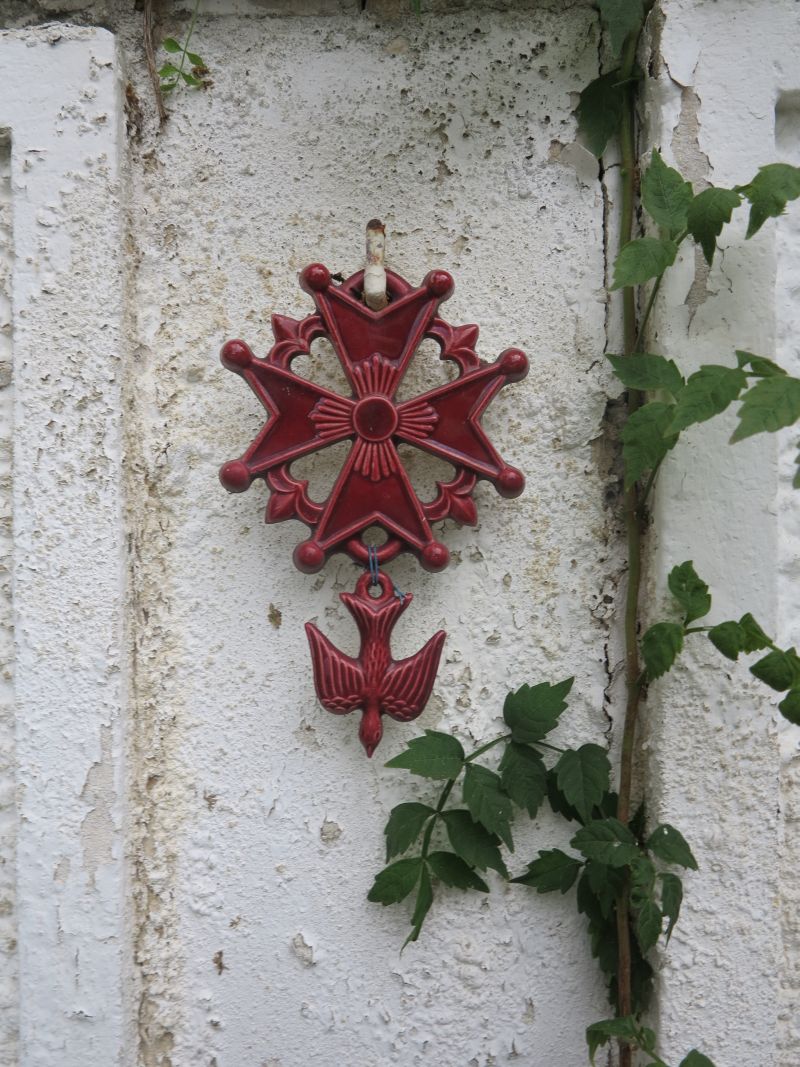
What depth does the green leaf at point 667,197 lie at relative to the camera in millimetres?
1009

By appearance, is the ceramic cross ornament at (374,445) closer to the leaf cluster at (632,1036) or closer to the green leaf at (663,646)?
the green leaf at (663,646)

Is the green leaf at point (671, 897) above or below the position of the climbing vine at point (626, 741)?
below

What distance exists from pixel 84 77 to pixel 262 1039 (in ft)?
4.26

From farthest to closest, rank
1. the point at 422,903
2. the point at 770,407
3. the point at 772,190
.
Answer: the point at 422,903 < the point at 772,190 < the point at 770,407

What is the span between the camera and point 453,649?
3.76ft

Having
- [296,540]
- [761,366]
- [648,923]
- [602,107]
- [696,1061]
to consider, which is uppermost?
[602,107]

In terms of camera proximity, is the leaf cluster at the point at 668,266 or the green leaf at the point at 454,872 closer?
the leaf cluster at the point at 668,266

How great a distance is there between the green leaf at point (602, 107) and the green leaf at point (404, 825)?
926 mm

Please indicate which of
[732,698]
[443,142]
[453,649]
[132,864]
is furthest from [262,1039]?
[443,142]

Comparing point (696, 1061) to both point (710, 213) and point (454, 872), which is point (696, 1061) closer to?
point (454, 872)

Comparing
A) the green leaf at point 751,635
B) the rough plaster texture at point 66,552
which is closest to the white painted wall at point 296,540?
the rough plaster texture at point 66,552

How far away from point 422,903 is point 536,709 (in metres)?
0.29

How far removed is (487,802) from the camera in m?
1.06

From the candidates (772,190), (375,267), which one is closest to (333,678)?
(375,267)
